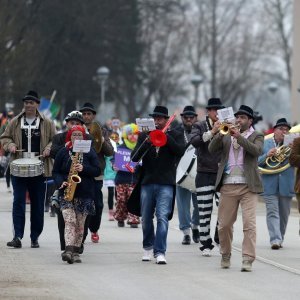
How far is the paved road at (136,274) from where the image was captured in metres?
12.1

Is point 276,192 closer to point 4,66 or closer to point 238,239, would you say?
point 238,239

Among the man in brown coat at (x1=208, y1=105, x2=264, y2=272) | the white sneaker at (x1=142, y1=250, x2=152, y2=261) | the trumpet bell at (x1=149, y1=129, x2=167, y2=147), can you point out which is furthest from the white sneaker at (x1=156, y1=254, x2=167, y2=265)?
the trumpet bell at (x1=149, y1=129, x2=167, y2=147)

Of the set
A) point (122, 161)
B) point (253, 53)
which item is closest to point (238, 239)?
point (122, 161)

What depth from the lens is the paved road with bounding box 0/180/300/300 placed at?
12.1 meters

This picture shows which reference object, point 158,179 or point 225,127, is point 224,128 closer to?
point 225,127

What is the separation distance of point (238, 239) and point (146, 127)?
162 inches

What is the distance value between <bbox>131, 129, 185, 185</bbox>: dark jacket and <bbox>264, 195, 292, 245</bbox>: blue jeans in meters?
2.61

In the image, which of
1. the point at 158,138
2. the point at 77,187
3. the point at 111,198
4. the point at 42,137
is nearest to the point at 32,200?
the point at 42,137

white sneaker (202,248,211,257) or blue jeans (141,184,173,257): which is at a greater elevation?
blue jeans (141,184,173,257)

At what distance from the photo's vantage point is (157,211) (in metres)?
14.7

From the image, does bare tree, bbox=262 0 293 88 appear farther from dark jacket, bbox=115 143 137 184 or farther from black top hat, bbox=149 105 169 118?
black top hat, bbox=149 105 169 118

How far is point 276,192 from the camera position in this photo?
56.6 ft

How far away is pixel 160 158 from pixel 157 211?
598 mm

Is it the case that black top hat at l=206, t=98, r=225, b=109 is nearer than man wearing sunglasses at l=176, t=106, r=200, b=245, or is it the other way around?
black top hat at l=206, t=98, r=225, b=109
